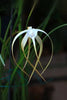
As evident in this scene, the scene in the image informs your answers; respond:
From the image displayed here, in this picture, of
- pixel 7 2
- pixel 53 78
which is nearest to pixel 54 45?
pixel 53 78

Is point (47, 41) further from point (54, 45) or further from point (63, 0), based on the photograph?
point (63, 0)

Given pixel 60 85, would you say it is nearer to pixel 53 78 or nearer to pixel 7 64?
pixel 53 78

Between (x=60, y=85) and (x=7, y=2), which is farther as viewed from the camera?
(x=7, y=2)

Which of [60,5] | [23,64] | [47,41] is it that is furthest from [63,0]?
[23,64]

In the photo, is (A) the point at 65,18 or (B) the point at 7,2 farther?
(B) the point at 7,2

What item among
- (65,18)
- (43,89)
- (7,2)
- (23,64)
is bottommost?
(43,89)

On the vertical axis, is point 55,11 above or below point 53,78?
above
